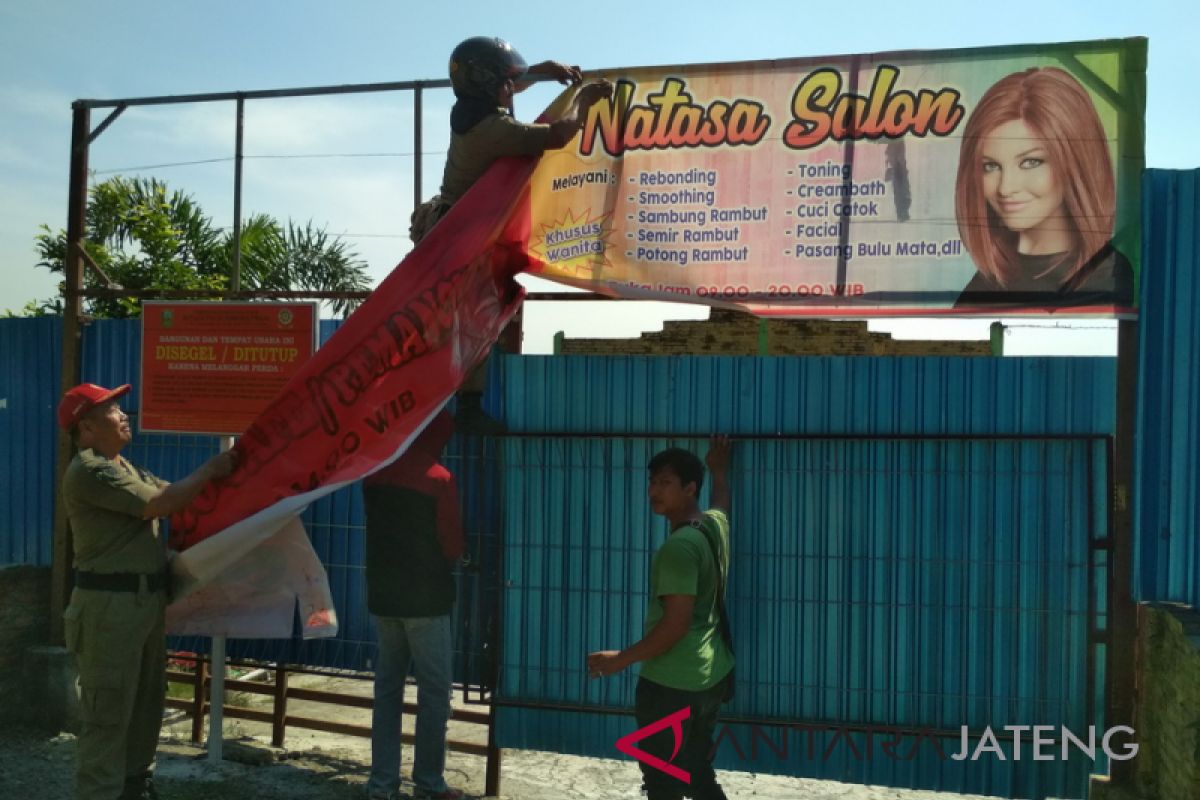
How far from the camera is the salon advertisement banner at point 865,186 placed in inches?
179

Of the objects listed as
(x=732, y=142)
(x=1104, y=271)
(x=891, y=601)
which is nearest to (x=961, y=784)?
(x=891, y=601)

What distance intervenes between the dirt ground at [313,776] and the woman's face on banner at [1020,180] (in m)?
2.82

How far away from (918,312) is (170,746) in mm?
4756

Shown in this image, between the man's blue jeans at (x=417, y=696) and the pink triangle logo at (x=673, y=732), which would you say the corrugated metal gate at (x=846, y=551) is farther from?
the pink triangle logo at (x=673, y=732)

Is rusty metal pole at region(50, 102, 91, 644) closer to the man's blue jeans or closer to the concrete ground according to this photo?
the concrete ground

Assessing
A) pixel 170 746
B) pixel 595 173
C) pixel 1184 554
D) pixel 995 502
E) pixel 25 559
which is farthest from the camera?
pixel 25 559

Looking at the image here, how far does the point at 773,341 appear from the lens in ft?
59.2

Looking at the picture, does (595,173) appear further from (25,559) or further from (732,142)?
(25,559)

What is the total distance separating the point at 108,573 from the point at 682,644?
2.69 meters

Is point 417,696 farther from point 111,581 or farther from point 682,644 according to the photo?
point 682,644

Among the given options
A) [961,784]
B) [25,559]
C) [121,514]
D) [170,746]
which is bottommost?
[170,746]

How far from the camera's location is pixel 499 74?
489 cm

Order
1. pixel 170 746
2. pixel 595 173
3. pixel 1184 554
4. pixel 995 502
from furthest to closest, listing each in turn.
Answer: pixel 170 746, pixel 595 173, pixel 995 502, pixel 1184 554

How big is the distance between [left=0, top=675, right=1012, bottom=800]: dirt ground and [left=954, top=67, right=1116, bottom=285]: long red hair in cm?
269
